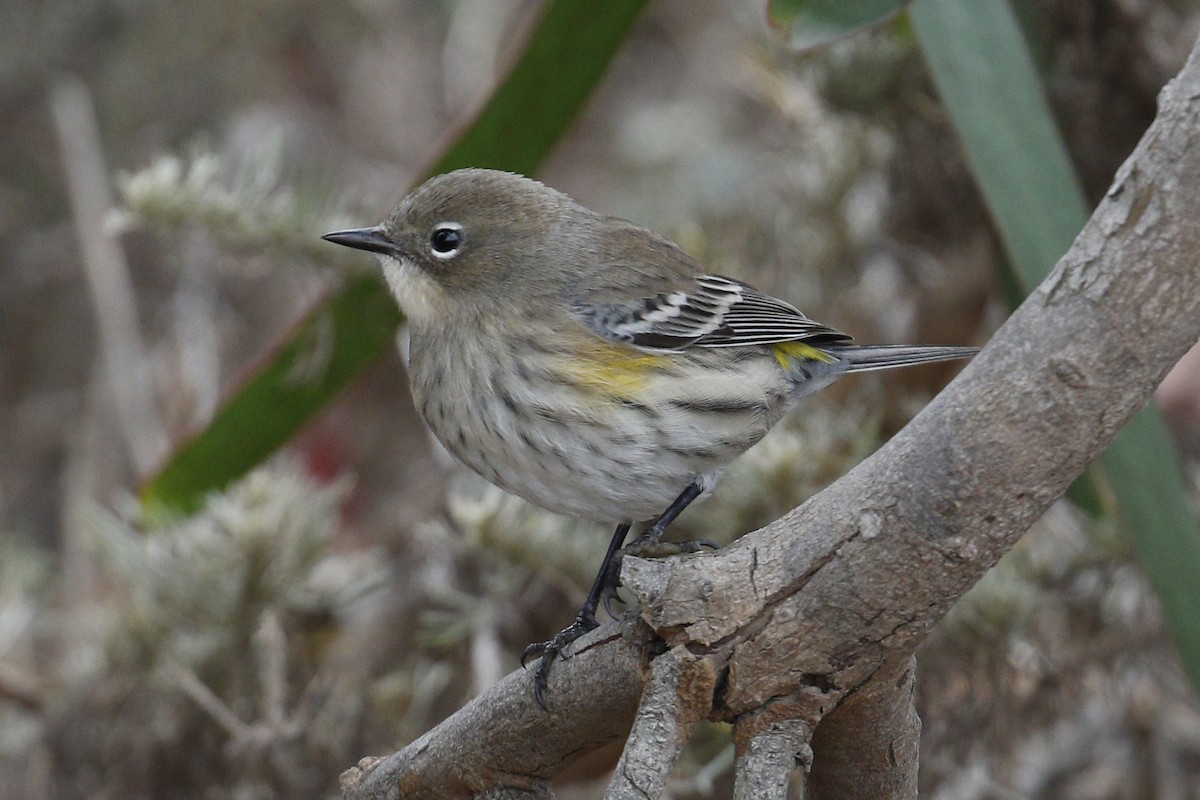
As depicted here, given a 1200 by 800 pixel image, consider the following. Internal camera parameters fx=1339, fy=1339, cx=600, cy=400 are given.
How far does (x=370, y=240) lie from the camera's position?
248 centimetres

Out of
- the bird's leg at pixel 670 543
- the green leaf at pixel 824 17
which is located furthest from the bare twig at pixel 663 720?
the green leaf at pixel 824 17

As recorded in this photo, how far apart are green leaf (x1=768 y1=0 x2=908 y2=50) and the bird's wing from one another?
0.52m

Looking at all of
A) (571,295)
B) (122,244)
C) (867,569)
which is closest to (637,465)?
(571,295)

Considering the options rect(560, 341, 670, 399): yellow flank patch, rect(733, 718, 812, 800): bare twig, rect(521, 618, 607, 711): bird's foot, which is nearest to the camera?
rect(733, 718, 812, 800): bare twig

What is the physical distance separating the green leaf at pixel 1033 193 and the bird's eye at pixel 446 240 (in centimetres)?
96

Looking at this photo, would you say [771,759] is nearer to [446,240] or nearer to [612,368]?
[612,368]

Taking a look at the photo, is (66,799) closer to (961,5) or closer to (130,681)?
(130,681)

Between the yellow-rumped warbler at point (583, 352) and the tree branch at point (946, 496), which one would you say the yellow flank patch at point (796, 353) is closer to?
the yellow-rumped warbler at point (583, 352)

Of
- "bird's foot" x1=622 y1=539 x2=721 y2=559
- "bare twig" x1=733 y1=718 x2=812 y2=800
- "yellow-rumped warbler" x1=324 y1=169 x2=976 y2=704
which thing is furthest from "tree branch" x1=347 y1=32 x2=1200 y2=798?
"yellow-rumped warbler" x1=324 y1=169 x2=976 y2=704

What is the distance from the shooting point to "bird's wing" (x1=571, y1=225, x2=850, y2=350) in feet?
8.11

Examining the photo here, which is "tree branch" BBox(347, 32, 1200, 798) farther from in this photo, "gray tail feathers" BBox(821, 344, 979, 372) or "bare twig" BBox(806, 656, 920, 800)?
"gray tail feathers" BBox(821, 344, 979, 372)

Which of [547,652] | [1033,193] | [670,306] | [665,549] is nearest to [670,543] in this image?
[665,549]

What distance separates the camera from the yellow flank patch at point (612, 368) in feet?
7.59

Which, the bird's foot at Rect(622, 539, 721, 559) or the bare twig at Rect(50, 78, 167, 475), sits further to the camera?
the bare twig at Rect(50, 78, 167, 475)
